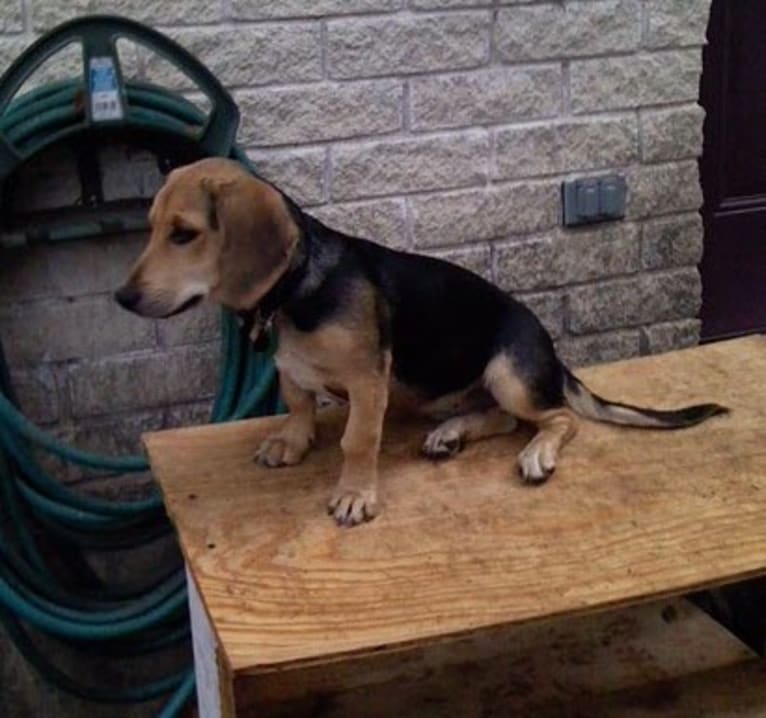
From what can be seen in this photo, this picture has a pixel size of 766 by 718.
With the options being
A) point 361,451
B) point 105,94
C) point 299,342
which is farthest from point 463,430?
point 105,94

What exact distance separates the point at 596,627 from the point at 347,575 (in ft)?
2.83

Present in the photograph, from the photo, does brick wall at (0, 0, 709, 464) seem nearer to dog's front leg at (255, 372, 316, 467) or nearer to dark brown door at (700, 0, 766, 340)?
dark brown door at (700, 0, 766, 340)

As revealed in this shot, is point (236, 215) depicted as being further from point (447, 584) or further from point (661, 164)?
point (661, 164)

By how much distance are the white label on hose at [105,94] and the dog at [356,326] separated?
0.34 m

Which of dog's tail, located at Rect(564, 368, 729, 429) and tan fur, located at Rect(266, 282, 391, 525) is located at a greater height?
tan fur, located at Rect(266, 282, 391, 525)

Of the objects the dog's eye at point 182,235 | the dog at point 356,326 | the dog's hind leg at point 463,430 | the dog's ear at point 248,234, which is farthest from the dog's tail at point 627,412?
the dog's eye at point 182,235

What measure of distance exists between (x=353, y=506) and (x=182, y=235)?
46 cm

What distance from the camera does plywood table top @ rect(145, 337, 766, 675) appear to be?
1687 mm

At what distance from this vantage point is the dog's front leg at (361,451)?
6.30ft

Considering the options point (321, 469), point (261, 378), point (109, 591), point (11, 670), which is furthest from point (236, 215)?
point (11, 670)

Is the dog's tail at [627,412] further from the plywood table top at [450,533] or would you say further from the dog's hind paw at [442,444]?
the dog's hind paw at [442,444]

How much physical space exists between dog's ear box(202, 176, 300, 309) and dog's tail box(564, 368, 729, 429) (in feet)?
2.09

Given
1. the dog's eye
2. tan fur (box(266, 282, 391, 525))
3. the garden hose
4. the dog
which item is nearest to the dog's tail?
the dog

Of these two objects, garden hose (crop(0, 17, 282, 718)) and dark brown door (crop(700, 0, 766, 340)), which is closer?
garden hose (crop(0, 17, 282, 718))
